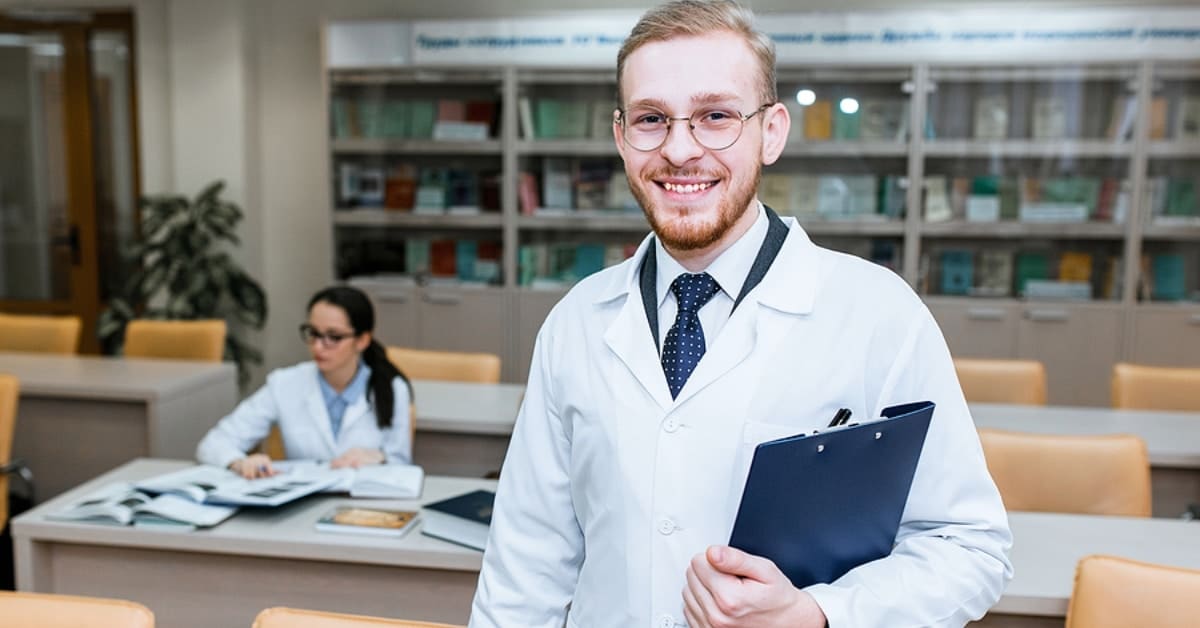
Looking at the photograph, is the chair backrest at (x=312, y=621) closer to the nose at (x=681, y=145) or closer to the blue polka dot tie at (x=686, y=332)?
the blue polka dot tie at (x=686, y=332)

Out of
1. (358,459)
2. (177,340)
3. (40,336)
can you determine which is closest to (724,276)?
(358,459)

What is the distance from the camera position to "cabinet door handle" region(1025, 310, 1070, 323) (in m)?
5.43

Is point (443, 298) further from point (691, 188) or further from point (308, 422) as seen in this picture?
point (691, 188)

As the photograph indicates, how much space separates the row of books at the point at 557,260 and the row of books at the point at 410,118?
2.48 feet

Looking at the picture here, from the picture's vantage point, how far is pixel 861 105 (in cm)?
552

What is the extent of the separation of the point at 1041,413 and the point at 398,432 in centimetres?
228

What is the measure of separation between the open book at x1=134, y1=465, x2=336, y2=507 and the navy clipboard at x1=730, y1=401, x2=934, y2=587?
62.0 inches

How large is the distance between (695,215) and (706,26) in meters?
0.23

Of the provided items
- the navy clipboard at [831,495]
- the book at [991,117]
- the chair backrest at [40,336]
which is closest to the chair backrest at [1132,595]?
the navy clipboard at [831,495]

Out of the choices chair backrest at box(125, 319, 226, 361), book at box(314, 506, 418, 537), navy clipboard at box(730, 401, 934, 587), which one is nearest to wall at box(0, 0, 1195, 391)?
chair backrest at box(125, 319, 226, 361)

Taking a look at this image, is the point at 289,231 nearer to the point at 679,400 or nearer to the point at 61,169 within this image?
the point at 61,169

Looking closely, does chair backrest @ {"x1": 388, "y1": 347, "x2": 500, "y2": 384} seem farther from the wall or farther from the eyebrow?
the eyebrow

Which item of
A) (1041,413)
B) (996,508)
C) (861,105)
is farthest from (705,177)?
(861,105)

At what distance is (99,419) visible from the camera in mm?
3902
